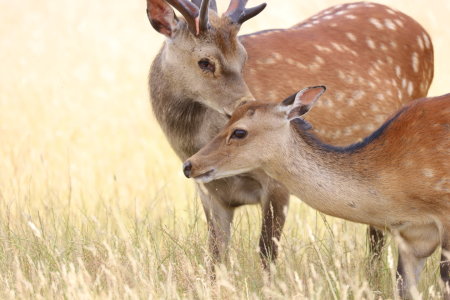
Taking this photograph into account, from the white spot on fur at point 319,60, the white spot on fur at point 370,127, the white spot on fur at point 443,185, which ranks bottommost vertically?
the white spot on fur at point 370,127

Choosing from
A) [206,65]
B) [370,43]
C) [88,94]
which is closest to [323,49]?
[370,43]

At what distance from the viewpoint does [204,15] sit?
6.07m

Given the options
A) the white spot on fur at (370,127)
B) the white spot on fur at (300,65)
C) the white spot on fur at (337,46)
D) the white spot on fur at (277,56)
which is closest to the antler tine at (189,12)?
the white spot on fur at (277,56)

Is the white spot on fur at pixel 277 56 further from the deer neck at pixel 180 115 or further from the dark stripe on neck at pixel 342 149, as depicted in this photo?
the dark stripe on neck at pixel 342 149

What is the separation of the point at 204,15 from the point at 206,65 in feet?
1.06

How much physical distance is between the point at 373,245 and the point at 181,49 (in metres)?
1.78

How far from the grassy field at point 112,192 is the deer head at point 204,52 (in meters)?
0.76

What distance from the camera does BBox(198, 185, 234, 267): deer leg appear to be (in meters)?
6.45

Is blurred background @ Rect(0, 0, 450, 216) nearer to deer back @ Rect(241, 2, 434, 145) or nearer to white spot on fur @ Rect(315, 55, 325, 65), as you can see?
deer back @ Rect(241, 2, 434, 145)

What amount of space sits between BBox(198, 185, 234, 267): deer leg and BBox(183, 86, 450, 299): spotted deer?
3.49 ft

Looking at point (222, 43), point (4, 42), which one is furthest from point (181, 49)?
point (4, 42)

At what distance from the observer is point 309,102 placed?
17.6ft

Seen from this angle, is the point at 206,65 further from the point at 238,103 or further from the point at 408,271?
the point at 408,271

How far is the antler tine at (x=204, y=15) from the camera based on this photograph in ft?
19.6
